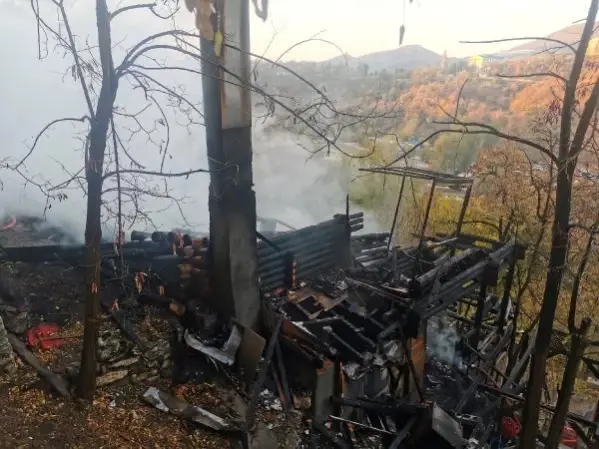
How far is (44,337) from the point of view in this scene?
727 centimetres

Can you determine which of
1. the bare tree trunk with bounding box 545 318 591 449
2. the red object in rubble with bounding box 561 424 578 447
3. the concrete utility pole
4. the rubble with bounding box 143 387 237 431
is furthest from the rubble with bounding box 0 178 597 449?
the red object in rubble with bounding box 561 424 578 447

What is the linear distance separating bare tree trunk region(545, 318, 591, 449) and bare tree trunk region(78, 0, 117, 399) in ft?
23.0

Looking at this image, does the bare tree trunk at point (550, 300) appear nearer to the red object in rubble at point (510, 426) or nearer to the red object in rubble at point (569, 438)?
the red object in rubble at point (510, 426)

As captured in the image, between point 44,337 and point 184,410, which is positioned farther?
point 44,337

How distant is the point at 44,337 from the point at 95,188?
10.7 ft

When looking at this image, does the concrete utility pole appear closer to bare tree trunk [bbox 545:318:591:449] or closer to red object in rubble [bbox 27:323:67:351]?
red object in rubble [bbox 27:323:67:351]

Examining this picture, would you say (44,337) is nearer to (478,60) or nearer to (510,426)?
(510,426)

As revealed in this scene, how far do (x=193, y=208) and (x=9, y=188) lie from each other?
5.01m

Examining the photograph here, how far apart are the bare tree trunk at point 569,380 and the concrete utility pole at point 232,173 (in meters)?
5.46

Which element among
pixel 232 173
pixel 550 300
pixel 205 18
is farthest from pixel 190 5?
pixel 550 300

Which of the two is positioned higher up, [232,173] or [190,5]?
[190,5]

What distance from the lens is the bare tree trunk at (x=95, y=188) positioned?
16.6 ft

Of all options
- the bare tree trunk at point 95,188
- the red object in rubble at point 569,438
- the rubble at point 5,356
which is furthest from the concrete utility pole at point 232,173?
the red object in rubble at point 569,438

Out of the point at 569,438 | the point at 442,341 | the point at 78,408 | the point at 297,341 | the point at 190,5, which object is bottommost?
→ the point at 569,438
